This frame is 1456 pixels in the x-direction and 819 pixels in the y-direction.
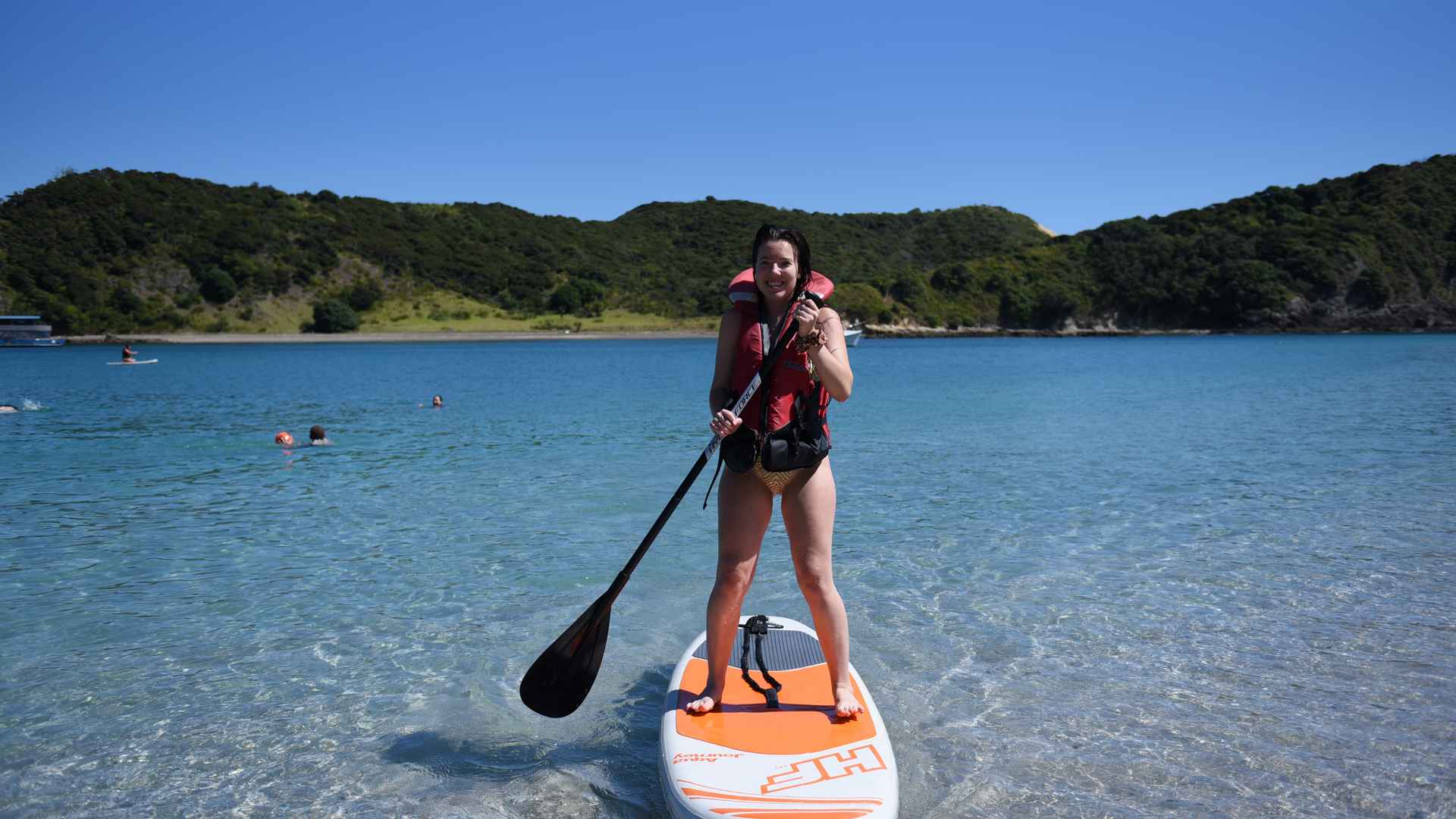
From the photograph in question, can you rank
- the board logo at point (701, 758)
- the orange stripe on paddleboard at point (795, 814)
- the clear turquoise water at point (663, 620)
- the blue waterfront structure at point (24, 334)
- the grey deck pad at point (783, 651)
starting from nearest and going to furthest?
the orange stripe on paddleboard at point (795, 814), the board logo at point (701, 758), the clear turquoise water at point (663, 620), the grey deck pad at point (783, 651), the blue waterfront structure at point (24, 334)

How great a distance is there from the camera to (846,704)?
13.6 feet

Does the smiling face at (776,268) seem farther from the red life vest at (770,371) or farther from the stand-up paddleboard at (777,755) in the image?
the stand-up paddleboard at (777,755)

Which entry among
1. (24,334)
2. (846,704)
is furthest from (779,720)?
(24,334)

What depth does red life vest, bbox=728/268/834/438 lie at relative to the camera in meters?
3.88

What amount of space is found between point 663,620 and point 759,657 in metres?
2.19

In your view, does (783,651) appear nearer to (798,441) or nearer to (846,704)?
(846,704)

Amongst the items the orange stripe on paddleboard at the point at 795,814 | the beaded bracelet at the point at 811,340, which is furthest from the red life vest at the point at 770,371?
the orange stripe on paddleboard at the point at 795,814

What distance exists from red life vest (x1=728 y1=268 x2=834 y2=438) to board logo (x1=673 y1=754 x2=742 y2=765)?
4.43ft

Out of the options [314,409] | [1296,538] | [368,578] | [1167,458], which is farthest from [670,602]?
[314,409]

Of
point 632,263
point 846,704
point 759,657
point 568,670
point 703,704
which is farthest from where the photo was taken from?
point 632,263

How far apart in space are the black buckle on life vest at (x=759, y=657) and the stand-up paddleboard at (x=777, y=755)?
3 cm

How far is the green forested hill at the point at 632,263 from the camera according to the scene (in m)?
94.7

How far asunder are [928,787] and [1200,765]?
1318 mm

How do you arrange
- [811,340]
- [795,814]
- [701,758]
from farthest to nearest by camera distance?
[701,758], [811,340], [795,814]
